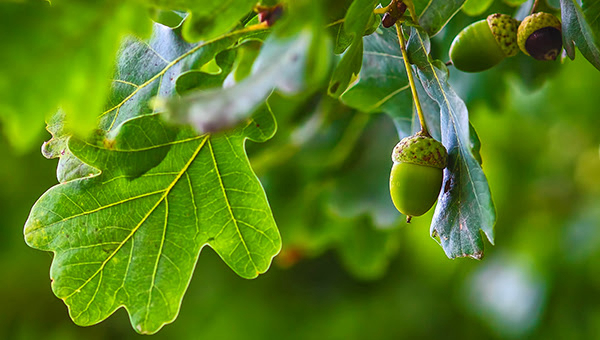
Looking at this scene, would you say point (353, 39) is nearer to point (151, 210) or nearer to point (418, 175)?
point (418, 175)

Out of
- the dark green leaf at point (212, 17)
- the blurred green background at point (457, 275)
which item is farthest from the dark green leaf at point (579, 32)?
the blurred green background at point (457, 275)

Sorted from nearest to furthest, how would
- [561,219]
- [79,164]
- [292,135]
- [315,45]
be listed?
[315,45], [79,164], [292,135], [561,219]

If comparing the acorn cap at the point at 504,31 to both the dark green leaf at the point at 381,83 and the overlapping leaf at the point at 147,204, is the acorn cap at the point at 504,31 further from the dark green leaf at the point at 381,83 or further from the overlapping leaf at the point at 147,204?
the overlapping leaf at the point at 147,204

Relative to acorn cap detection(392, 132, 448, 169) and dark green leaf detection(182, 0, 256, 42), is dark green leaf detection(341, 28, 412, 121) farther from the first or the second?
dark green leaf detection(182, 0, 256, 42)

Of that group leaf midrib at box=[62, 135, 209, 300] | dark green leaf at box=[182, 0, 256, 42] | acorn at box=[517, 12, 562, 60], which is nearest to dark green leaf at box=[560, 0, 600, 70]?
acorn at box=[517, 12, 562, 60]

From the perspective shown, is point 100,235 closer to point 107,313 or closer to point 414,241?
point 107,313

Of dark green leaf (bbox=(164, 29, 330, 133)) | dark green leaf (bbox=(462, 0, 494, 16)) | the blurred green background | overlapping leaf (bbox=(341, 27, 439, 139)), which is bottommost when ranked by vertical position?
the blurred green background

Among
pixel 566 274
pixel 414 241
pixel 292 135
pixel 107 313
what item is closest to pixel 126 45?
pixel 107 313

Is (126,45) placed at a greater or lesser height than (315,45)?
lesser
